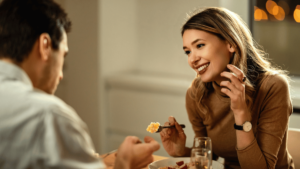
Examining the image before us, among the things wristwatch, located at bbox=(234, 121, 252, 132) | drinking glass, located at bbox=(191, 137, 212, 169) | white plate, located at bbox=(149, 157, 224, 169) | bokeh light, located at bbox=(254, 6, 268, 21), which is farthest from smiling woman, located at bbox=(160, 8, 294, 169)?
bokeh light, located at bbox=(254, 6, 268, 21)

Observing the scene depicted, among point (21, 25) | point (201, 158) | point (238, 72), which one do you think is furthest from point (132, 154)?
point (238, 72)

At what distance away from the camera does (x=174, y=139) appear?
5.52 feet

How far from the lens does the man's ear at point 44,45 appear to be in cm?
97

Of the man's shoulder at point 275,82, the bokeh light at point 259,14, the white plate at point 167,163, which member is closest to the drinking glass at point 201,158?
the white plate at point 167,163

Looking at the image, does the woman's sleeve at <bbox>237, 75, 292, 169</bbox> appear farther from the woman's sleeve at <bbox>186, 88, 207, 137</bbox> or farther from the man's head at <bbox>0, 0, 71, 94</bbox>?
the man's head at <bbox>0, 0, 71, 94</bbox>

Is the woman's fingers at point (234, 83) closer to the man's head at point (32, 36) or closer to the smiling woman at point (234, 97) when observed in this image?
the smiling woman at point (234, 97)

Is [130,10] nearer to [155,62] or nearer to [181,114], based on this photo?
[155,62]

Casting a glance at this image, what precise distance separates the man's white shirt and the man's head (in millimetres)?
169

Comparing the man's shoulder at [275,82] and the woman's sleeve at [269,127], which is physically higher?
the man's shoulder at [275,82]

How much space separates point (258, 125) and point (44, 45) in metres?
1.05

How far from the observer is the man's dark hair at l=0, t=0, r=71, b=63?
0.95 m

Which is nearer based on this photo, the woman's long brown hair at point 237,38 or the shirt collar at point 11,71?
A: the shirt collar at point 11,71

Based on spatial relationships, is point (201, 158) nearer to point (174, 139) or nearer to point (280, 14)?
point (174, 139)

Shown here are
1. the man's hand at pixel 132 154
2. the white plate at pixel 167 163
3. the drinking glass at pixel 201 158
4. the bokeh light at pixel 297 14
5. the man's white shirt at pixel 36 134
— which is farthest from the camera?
the bokeh light at pixel 297 14
